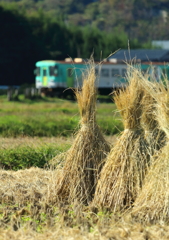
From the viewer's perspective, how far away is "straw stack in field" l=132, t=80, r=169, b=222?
5875 mm

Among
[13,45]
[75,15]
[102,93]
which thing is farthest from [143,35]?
[102,93]

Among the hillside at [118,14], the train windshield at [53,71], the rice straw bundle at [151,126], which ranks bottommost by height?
the train windshield at [53,71]

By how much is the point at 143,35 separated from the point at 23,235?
84.1m

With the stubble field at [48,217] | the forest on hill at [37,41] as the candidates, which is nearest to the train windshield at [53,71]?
the forest on hill at [37,41]

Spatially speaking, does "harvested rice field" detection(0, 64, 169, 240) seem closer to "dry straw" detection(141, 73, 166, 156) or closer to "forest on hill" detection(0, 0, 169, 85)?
"dry straw" detection(141, 73, 166, 156)

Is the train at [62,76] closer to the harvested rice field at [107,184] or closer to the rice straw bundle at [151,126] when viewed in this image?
the harvested rice field at [107,184]

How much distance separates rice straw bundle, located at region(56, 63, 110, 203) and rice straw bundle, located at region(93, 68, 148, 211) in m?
0.30

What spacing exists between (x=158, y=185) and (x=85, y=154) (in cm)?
127

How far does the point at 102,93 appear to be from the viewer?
3250 cm

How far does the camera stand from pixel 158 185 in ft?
19.8

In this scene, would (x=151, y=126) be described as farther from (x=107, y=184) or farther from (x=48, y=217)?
(x=48, y=217)

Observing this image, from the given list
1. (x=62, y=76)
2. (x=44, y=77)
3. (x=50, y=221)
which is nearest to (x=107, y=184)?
(x=50, y=221)

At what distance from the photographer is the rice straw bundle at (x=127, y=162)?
21.1 feet

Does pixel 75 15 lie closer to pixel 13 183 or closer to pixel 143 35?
pixel 143 35
